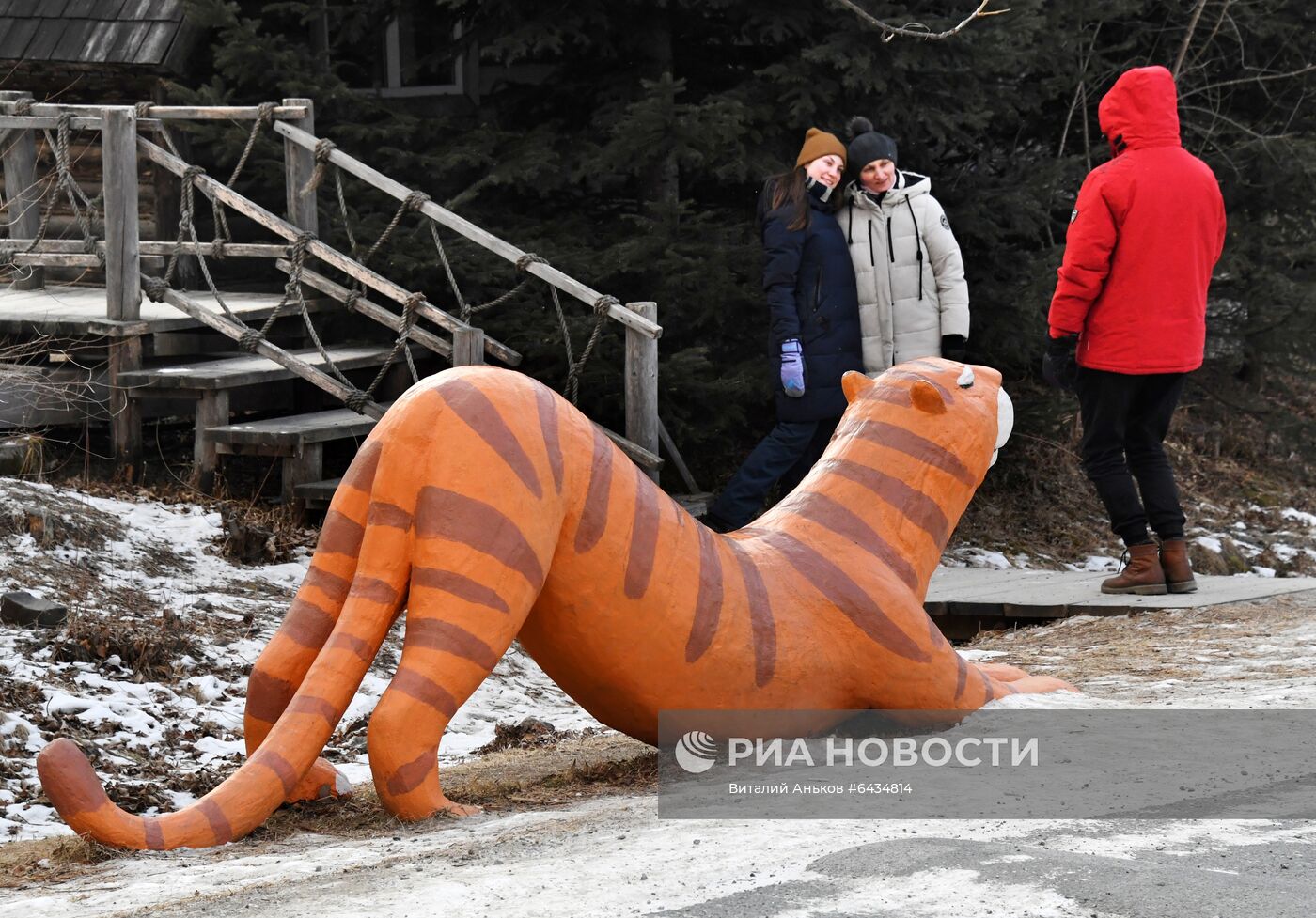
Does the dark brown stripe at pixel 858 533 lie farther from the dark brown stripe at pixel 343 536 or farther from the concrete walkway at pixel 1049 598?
the concrete walkway at pixel 1049 598

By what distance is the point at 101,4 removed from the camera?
1118cm

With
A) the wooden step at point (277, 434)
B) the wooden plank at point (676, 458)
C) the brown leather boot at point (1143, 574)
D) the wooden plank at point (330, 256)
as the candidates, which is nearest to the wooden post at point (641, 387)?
the wooden plank at point (676, 458)

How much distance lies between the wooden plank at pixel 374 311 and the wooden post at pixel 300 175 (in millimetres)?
465

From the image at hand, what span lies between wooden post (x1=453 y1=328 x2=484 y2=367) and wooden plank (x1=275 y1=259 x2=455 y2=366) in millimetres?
288

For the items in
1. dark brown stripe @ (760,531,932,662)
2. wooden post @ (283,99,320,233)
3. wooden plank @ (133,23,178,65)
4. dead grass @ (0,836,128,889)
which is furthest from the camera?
wooden plank @ (133,23,178,65)

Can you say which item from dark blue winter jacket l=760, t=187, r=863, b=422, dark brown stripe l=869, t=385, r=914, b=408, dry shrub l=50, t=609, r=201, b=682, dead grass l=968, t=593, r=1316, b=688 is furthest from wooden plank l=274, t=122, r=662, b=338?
dark brown stripe l=869, t=385, r=914, b=408

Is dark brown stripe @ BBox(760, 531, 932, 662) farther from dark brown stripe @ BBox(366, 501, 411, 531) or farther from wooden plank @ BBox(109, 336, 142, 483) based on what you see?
wooden plank @ BBox(109, 336, 142, 483)

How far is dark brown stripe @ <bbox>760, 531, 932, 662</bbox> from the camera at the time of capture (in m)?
4.53

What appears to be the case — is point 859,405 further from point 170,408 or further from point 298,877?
point 170,408

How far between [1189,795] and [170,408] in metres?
7.72

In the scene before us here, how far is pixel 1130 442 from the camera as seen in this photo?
23.4 feet

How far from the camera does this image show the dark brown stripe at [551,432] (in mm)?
4148

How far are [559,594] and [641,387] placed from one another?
14.9ft

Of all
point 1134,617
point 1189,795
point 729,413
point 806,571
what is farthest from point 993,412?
point 729,413
